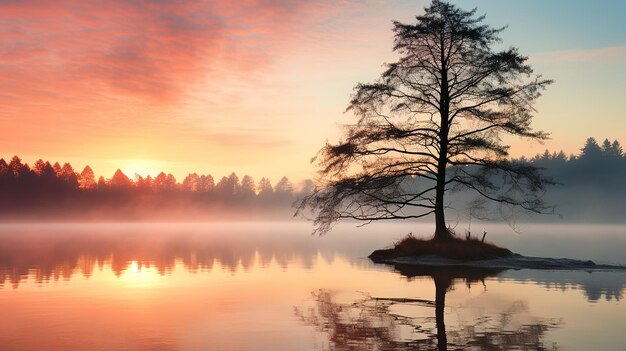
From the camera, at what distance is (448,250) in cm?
3559

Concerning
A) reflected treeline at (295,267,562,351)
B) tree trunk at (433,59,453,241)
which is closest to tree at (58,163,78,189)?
tree trunk at (433,59,453,241)

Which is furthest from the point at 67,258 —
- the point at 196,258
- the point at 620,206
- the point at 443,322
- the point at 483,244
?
the point at 620,206

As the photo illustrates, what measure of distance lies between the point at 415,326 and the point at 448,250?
20898mm

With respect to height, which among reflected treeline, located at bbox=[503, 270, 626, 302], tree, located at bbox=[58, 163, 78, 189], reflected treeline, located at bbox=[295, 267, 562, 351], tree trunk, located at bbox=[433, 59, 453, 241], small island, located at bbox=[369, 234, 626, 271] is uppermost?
tree, located at bbox=[58, 163, 78, 189]

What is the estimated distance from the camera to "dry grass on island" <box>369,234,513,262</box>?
35.0 metres

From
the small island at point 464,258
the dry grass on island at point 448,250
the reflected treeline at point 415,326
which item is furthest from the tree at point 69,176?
the reflected treeline at point 415,326

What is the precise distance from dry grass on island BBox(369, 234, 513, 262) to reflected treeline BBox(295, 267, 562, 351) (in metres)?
14.7

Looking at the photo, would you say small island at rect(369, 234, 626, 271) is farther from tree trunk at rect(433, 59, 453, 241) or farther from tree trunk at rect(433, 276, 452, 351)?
tree trunk at rect(433, 276, 452, 351)

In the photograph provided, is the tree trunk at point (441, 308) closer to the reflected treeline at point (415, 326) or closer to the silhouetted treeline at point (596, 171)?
the reflected treeline at point (415, 326)

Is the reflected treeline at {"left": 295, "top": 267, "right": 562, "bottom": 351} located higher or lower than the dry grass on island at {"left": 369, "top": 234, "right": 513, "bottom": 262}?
lower

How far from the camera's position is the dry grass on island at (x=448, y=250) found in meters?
35.0

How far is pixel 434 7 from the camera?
37000mm

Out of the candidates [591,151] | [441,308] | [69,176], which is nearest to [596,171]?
[591,151]

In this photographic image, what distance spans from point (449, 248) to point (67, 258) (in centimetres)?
2264
